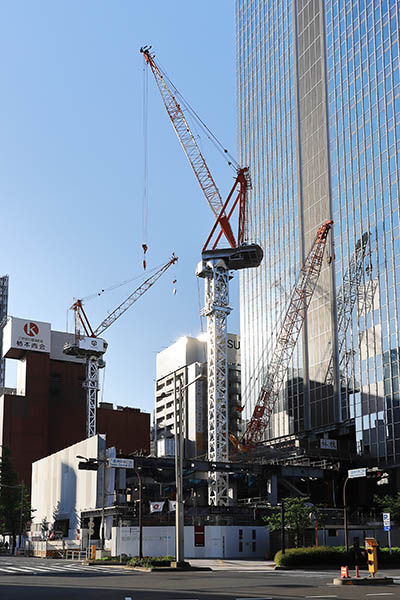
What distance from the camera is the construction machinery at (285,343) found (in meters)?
115

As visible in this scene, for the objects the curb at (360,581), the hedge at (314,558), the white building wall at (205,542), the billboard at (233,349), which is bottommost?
the white building wall at (205,542)

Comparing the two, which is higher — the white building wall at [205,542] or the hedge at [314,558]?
the hedge at [314,558]

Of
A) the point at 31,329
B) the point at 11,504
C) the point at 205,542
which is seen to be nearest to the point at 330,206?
the point at 205,542

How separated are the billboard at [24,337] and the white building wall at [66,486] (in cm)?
3380

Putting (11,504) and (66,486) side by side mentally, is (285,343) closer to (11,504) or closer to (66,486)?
(66,486)

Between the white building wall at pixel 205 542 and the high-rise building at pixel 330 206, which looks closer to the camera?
the white building wall at pixel 205 542

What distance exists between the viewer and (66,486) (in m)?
115

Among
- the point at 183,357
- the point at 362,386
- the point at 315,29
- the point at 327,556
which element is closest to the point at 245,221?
the point at 315,29

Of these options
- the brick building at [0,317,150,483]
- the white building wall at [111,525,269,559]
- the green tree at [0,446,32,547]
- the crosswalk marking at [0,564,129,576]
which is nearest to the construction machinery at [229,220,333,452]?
the green tree at [0,446,32,547]

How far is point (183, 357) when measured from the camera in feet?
618

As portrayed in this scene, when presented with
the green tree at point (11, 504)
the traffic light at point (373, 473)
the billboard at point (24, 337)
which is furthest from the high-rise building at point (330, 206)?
the billboard at point (24, 337)

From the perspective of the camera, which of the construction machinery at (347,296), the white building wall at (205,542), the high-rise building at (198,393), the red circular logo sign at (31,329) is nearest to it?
the white building wall at (205,542)

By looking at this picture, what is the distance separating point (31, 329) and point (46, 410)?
715 inches

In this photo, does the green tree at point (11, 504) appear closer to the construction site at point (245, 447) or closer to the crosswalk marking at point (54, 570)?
the construction site at point (245, 447)
